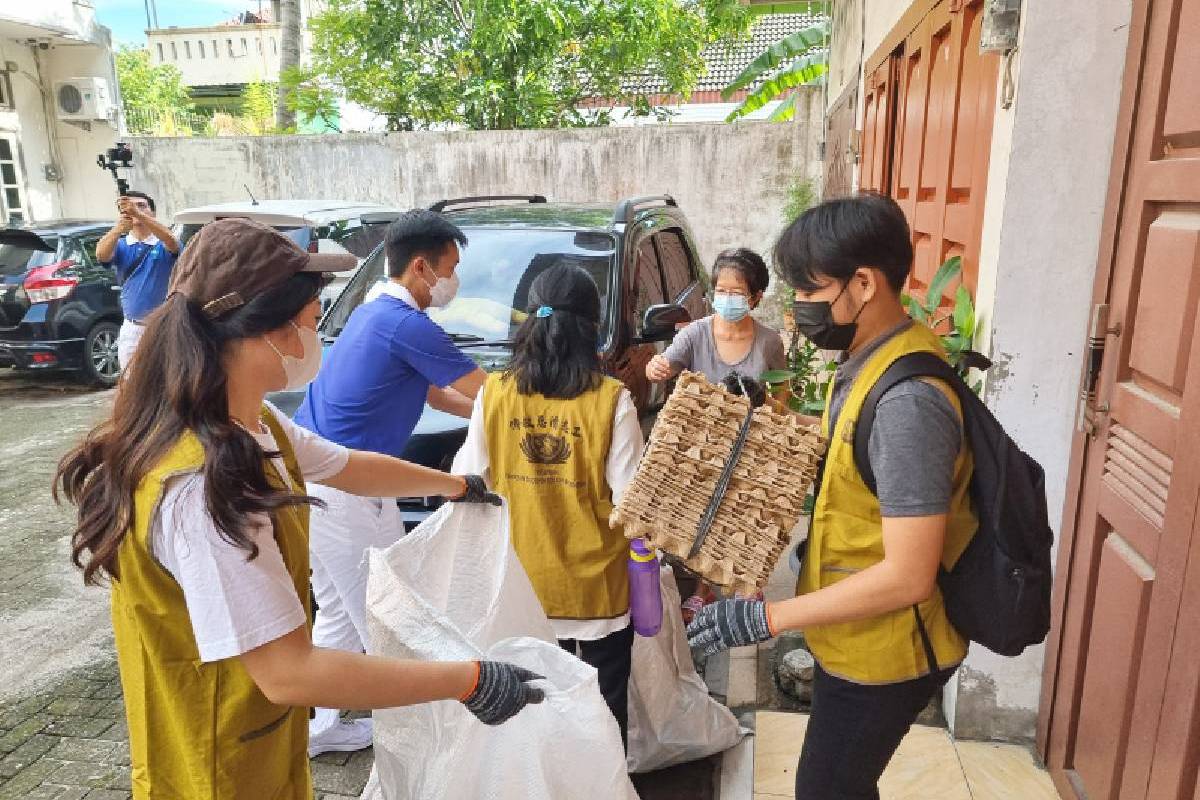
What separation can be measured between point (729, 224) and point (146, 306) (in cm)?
667

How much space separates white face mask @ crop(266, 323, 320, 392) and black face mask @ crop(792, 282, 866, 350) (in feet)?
3.20

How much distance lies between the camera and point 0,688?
3299mm

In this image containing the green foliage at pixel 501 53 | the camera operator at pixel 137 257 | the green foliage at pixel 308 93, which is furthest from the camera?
the green foliage at pixel 308 93

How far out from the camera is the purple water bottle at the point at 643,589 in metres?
2.26

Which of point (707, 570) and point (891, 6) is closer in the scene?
point (707, 570)

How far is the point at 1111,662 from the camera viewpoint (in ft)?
6.97

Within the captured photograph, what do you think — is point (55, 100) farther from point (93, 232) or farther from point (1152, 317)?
point (1152, 317)

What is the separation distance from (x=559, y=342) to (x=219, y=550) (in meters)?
1.13

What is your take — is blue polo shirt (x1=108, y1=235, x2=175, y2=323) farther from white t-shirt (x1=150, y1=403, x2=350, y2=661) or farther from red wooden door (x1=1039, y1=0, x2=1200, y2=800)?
red wooden door (x1=1039, y1=0, x2=1200, y2=800)

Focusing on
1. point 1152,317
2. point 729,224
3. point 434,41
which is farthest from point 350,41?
point 1152,317

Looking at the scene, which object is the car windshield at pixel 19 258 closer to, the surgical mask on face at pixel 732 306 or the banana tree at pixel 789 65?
the surgical mask on face at pixel 732 306

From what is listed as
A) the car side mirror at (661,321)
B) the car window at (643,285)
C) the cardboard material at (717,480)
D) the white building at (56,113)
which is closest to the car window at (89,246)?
the car window at (643,285)

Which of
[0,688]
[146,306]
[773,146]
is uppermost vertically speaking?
[773,146]

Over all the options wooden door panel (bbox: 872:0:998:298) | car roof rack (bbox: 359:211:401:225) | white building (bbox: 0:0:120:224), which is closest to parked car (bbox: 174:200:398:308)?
car roof rack (bbox: 359:211:401:225)
